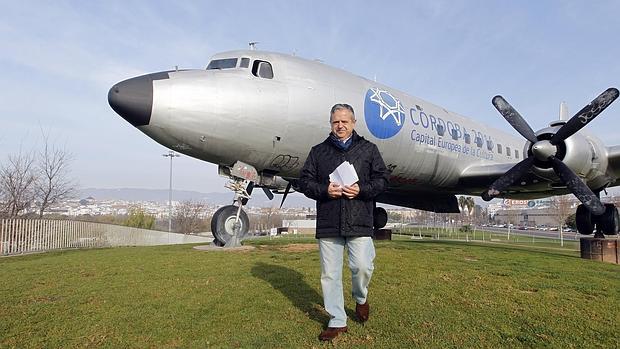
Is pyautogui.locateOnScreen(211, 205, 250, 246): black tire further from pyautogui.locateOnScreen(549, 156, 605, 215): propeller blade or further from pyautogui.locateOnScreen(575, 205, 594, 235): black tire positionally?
pyautogui.locateOnScreen(575, 205, 594, 235): black tire

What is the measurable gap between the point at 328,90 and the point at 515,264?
583cm

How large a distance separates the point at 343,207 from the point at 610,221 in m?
12.5

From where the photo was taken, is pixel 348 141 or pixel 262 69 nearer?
pixel 348 141

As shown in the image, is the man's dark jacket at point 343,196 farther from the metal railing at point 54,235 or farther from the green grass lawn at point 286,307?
the metal railing at point 54,235

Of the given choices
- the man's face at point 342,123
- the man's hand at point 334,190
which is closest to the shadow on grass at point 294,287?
the man's hand at point 334,190

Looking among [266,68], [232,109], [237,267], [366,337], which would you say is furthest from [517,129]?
[366,337]

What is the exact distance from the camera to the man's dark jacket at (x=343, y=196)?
Result: 380cm

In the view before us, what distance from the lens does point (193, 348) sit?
3395 mm

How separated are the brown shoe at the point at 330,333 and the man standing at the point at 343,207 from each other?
61 mm

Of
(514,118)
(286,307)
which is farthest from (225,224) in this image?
(514,118)

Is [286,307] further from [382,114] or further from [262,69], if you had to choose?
[382,114]

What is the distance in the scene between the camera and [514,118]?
38.4 feet

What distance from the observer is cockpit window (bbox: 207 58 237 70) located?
30.9 ft

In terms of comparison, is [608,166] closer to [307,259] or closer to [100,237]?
[307,259]
